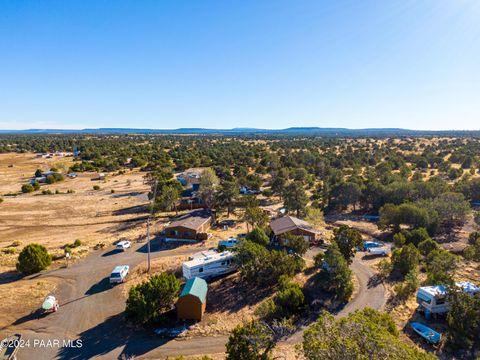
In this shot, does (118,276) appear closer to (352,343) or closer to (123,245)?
(123,245)

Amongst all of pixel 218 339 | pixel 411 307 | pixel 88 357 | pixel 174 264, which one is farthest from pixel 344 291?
pixel 88 357

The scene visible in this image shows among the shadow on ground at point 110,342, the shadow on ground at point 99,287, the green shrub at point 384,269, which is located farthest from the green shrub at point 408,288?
the shadow on ground at point 99,287

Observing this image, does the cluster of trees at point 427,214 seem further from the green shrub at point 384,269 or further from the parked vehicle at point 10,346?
the parked vehicle at point 10,346

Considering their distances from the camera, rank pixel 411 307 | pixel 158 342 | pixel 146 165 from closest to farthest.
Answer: pixel 158 342 < pixel 411 307 < pixel 146 165

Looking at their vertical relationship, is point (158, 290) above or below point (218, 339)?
above

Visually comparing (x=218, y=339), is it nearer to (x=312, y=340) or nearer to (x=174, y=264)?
(x=312, y=340)

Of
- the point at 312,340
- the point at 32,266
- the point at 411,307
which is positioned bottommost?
the point at 411,307

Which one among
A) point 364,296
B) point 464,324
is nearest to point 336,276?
point 364,296
